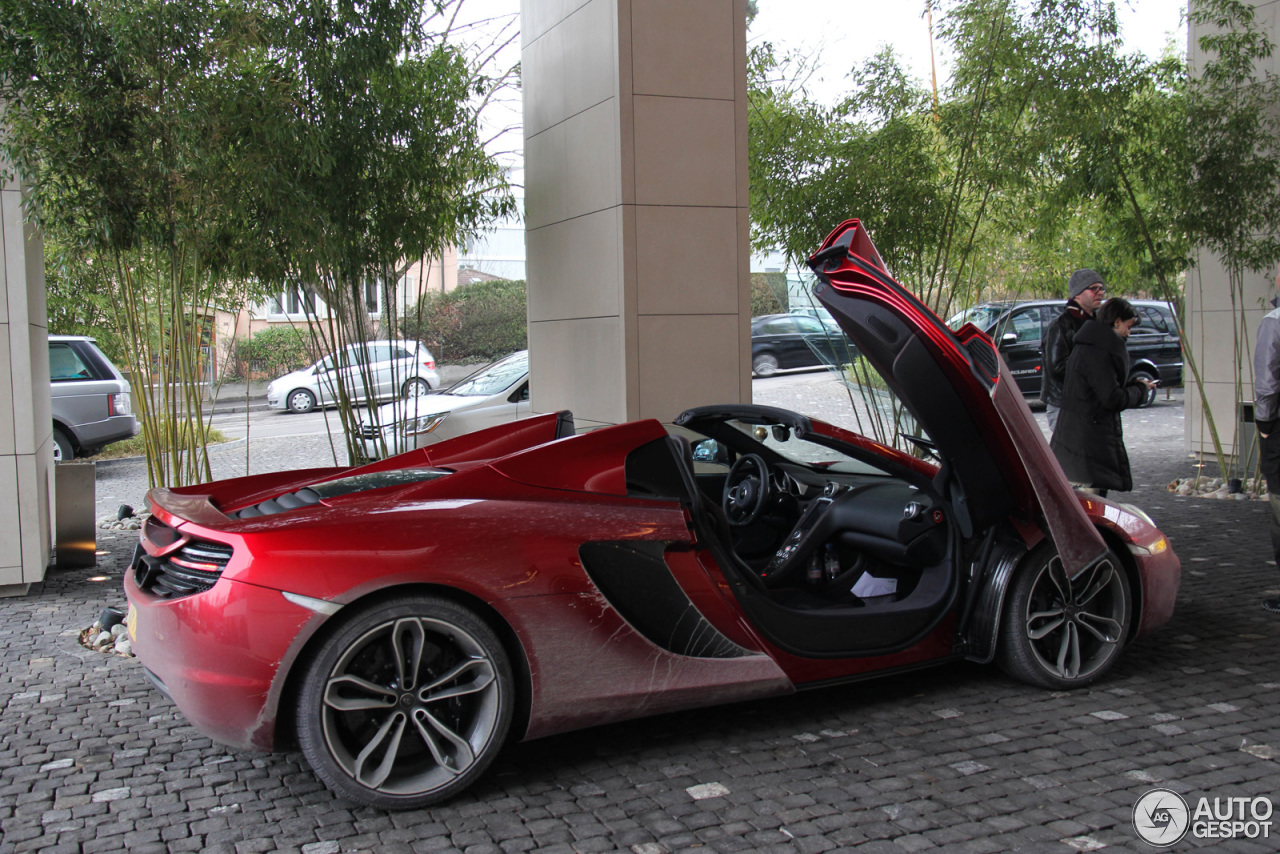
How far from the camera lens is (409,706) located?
2.74m

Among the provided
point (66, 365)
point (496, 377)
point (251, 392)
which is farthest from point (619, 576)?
point (251, 392)

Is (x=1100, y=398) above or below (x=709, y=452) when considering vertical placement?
above

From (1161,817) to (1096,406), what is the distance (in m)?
3.51

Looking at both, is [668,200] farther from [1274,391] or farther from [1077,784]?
[1077,784]

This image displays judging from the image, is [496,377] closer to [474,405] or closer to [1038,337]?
[474,405]

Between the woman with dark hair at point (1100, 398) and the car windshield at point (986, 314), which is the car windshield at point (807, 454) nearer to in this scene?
the woman with dark hair at point (1100, 398)

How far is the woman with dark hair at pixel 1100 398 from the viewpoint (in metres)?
5.66

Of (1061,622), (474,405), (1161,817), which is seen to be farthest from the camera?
(474,405)

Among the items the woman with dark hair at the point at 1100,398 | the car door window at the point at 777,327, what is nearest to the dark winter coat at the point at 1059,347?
the woman with dark hair at the point at 1100,398

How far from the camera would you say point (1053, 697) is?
11.6 ft

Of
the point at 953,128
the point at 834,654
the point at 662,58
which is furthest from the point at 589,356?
the point at 834,654

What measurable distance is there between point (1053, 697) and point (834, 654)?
86cm

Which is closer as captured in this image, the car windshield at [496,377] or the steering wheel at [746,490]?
the steering wheel at [746,490]

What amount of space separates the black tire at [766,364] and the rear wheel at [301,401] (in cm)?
840
